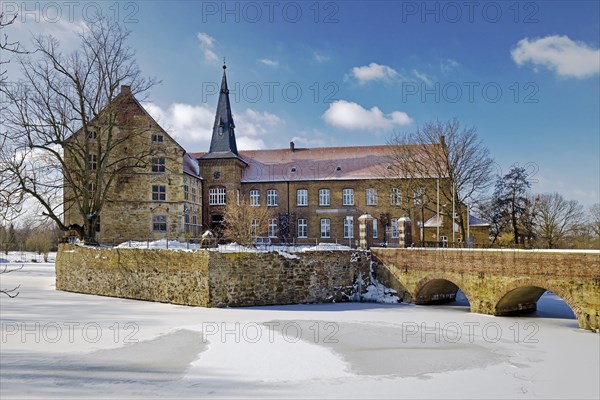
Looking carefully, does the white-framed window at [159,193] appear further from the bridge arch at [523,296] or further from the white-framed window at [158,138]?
the bridge arch at [523,296]

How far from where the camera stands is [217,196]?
36.9 m

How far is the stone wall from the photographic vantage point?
19.2m

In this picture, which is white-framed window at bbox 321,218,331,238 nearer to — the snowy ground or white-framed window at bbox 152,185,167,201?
white-framed window at bbox 152,185,167,201

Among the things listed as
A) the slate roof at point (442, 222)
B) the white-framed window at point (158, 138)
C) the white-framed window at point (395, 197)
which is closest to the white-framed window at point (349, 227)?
the white-framed window at point (395, 197)

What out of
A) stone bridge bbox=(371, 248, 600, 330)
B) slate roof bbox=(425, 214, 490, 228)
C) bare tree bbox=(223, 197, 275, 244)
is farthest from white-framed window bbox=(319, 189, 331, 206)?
stone bridge bbox=(371, 248, 600, 330)

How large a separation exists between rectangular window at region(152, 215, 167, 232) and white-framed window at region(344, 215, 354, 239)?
14060 millimetres

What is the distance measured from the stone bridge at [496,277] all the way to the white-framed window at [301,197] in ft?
50.7

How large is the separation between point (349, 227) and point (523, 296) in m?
19.2

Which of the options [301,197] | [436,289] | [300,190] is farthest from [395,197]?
[436,289]

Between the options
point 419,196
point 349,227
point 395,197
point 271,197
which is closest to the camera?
point 419,196

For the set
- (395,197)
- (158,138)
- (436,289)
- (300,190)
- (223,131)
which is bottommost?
(436,289)

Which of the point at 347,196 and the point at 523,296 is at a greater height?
the point at 347,196

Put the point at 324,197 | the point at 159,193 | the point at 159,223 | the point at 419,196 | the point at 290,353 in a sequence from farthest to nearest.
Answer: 1. the point at 324,197
2. the point at 159,193
3. the point at 159,223
4. the point at 419,196
5. the point at 290,353

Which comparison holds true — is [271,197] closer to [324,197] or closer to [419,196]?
[324,197]
